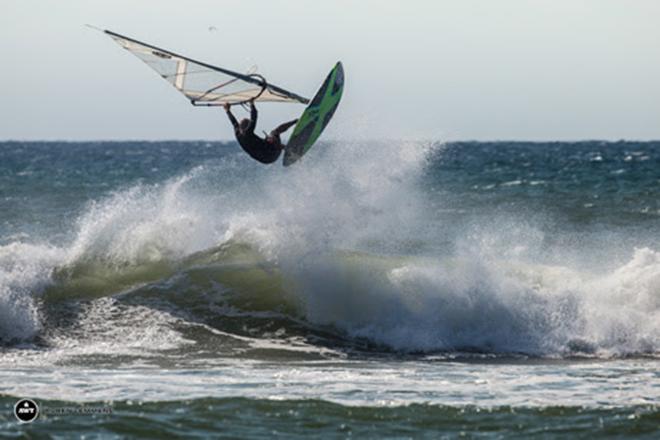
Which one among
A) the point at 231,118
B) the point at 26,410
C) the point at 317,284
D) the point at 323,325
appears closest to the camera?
the point at 26,410

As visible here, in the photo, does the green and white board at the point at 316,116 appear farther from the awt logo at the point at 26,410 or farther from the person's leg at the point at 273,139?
the awt logo at the point at 26,410

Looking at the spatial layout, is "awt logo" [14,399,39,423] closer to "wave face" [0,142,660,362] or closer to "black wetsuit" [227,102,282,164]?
"wave face" [0,142,660,362]

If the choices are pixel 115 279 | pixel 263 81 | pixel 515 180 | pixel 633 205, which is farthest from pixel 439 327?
pixel 515 180

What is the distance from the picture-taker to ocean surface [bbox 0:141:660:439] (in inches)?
342

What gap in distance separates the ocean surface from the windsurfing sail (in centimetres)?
211

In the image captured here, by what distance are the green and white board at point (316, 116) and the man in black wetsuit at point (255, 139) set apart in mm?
241

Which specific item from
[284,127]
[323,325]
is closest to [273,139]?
[284,127]

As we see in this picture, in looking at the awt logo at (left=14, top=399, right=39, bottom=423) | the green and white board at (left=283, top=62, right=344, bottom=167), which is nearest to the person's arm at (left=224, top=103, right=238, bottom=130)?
the green and white board at (left=283, top=62, right=344, bottom=167)

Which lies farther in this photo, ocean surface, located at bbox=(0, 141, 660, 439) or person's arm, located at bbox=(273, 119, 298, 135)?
person's arm, located at bbox=(273, 119, 298, 135)

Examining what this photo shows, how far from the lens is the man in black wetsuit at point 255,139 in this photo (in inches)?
469

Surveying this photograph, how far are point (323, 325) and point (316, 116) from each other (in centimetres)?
228

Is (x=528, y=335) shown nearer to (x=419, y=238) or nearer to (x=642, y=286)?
(x=642, y=286)

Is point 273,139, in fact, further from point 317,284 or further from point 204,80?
point 317,284

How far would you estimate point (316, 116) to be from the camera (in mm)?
12570
